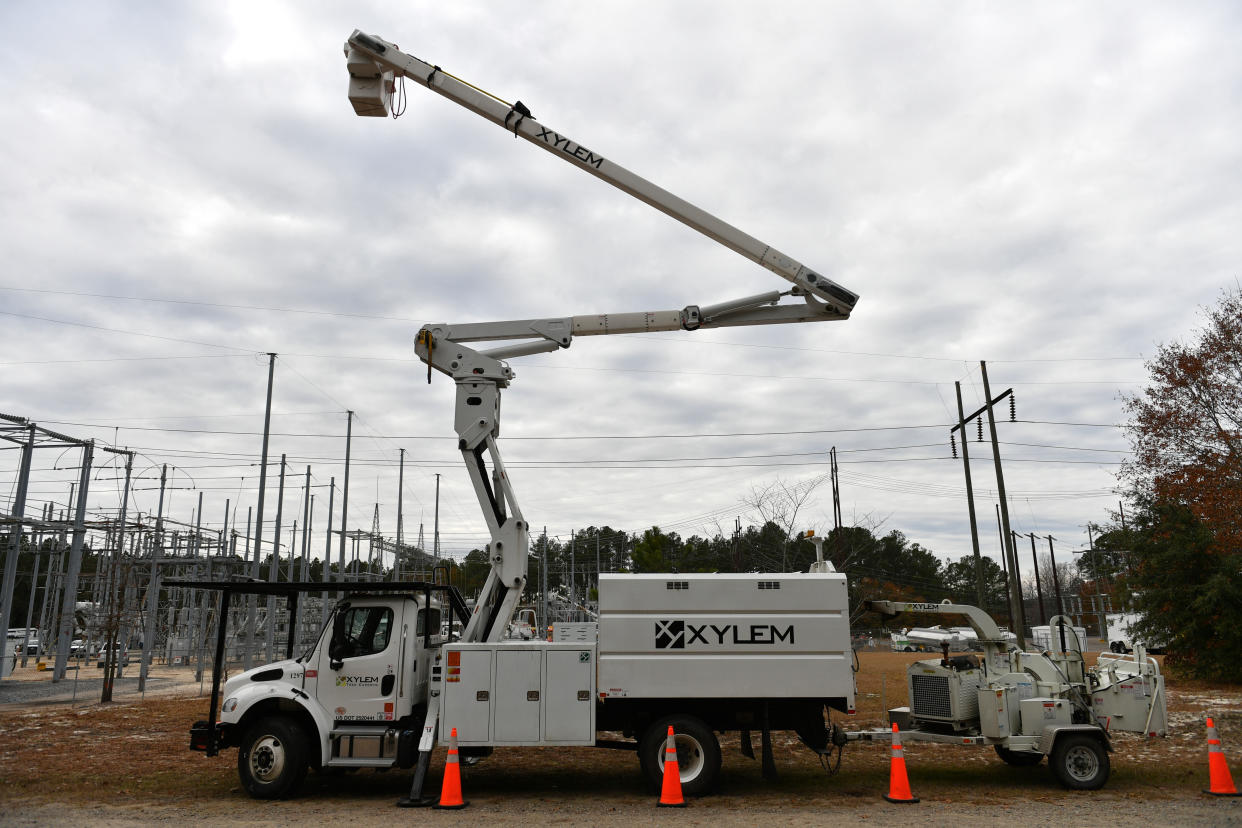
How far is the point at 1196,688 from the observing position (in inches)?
1022

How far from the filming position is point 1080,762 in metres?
11.8

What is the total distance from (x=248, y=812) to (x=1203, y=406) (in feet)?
73.9

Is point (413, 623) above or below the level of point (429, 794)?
above

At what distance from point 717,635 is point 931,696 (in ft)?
11.9

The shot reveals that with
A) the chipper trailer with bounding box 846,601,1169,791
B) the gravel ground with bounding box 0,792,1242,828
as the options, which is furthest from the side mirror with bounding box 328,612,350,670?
the chipper trailer with bounding box 846,601,1169,791

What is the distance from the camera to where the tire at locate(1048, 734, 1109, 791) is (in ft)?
38.0

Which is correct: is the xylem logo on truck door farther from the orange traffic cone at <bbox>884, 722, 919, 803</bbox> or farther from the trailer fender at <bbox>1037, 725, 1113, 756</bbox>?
the trailer fender at <bbox>1037, 725, 1113, 756</bbox>

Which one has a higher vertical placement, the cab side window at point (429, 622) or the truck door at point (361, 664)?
the cab side window at point (429, 622)

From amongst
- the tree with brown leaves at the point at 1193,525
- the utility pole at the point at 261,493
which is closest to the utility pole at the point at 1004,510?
the tree with brown leaves at the point at 1193,525

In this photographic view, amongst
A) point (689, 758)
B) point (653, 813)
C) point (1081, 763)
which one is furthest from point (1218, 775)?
point (653, 813)

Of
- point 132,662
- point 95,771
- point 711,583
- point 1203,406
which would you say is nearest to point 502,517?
point 711,583

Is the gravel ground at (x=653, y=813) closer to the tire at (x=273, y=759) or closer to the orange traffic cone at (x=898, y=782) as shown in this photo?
the orange traffic cone at (x=898, y=782)

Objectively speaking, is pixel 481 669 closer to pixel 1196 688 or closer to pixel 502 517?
pixel 502 517

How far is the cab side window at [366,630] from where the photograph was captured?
11.4 metres
